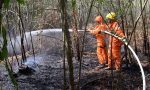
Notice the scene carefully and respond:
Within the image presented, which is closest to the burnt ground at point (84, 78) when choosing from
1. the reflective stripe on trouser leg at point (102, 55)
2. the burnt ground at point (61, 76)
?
the burnt ground at point (61, 76)

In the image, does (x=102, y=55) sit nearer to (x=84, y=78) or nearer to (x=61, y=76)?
(x=84, y=78)

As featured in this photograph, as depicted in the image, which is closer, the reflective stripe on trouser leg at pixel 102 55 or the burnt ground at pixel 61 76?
the burnt ground at pixel 61 76

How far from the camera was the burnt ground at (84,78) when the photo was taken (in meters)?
7.69

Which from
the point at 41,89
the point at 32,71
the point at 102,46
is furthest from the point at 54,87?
the point at 102,46

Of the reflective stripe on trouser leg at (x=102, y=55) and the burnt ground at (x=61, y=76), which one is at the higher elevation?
the reflective stripe on trouser leg at (x=102, y=55)

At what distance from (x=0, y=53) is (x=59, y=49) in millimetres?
9380

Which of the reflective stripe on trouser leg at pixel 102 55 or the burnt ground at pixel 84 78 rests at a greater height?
the reflective stripe on trouser leg at pixel 102 55

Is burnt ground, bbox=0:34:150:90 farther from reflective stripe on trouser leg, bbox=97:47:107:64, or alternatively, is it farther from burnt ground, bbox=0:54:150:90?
reflective stripe on trouser leg, bbox=97:47:107:64

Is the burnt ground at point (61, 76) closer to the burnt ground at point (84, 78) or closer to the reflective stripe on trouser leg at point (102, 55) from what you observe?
the burnt ground at point (84, 78)

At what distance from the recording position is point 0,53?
217cm

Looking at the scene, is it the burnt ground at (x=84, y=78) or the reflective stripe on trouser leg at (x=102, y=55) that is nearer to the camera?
the burnt ground at (x=84, y=78)

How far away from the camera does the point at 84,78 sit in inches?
330

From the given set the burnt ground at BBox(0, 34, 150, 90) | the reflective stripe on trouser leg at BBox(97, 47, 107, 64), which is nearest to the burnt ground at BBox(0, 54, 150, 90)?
the burnt ground at BBox(0, 34, 150, 90)

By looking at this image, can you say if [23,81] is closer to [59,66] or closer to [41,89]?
[41,89]
